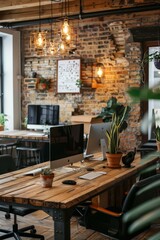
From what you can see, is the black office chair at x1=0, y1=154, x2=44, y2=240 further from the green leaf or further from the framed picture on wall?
the framed picture on wall

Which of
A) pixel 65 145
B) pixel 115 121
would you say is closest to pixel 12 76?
pixel 115 121

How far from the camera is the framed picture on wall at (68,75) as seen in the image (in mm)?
8578

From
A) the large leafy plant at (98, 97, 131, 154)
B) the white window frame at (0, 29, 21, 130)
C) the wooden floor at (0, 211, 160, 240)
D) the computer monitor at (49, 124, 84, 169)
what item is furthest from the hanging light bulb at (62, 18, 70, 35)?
the white window frame at (0, 29, 21, 130)

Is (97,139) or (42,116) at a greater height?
(42,116)

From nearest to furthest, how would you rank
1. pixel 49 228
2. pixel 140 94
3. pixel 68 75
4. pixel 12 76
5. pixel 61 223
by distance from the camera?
pixel 140 94, pixel 61 223, pixel 49 228, pixel 68 75, pixel 12 76

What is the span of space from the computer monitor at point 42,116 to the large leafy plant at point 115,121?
7.58 ft

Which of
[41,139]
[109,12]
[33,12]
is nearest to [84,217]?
[41,139]

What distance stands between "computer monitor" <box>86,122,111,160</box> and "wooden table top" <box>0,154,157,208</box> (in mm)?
453

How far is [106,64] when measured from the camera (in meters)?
8.26

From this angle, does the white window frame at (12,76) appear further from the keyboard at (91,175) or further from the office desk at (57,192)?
the keyboard at (91,175)

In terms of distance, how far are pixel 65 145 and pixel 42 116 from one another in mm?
3709

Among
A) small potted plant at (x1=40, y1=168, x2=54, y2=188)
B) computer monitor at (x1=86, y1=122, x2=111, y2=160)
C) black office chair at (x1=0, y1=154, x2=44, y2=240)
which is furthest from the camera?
computer monitor at (x1=86, y1=122, x2=111, y2=160)

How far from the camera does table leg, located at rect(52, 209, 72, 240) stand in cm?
282

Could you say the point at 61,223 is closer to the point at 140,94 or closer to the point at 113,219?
the point at 113,219
